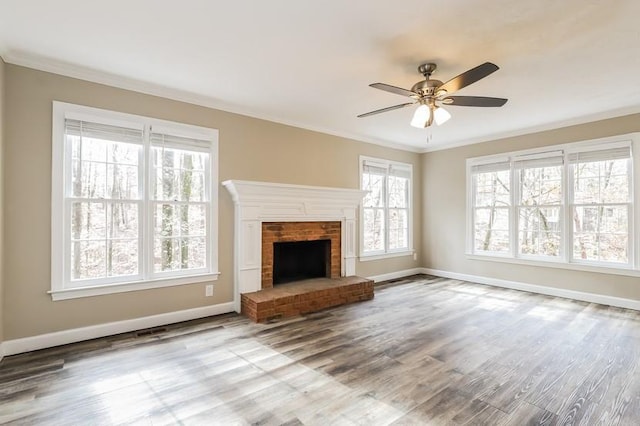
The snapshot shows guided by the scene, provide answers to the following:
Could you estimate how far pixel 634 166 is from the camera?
4.21 metres

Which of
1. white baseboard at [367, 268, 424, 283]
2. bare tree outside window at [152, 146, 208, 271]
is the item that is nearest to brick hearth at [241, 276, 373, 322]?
bare tree outside window at [152, 146, 208, 271]

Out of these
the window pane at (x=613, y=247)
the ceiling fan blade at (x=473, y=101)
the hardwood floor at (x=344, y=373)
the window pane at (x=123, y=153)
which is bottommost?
the hardwood floor at (x=344, y=373)

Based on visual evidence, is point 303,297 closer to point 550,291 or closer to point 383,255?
point 383,255

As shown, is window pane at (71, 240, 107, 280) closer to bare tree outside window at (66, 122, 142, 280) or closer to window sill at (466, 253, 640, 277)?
bare tree outside window at (66, 122, 142, 280)

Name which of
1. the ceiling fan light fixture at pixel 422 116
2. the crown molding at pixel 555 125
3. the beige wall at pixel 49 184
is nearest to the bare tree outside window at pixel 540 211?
the crown molding at pixel 555 125

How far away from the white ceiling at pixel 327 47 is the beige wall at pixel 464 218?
0.65m

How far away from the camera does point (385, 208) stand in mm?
6027

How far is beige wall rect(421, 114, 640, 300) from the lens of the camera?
4395 mm

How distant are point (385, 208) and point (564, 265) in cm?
287

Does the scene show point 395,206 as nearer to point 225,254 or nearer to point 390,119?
point 390,119

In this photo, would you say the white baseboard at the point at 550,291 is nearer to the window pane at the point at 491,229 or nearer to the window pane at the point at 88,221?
the window pane at the point at 491,229

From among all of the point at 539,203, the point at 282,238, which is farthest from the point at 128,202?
the point at 539,203

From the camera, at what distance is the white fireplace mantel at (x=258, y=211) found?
4.06 metres

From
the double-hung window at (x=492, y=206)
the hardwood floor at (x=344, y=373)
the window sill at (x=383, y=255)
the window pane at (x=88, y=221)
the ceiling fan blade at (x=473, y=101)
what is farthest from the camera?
the window sill at (x=383, y=255)
